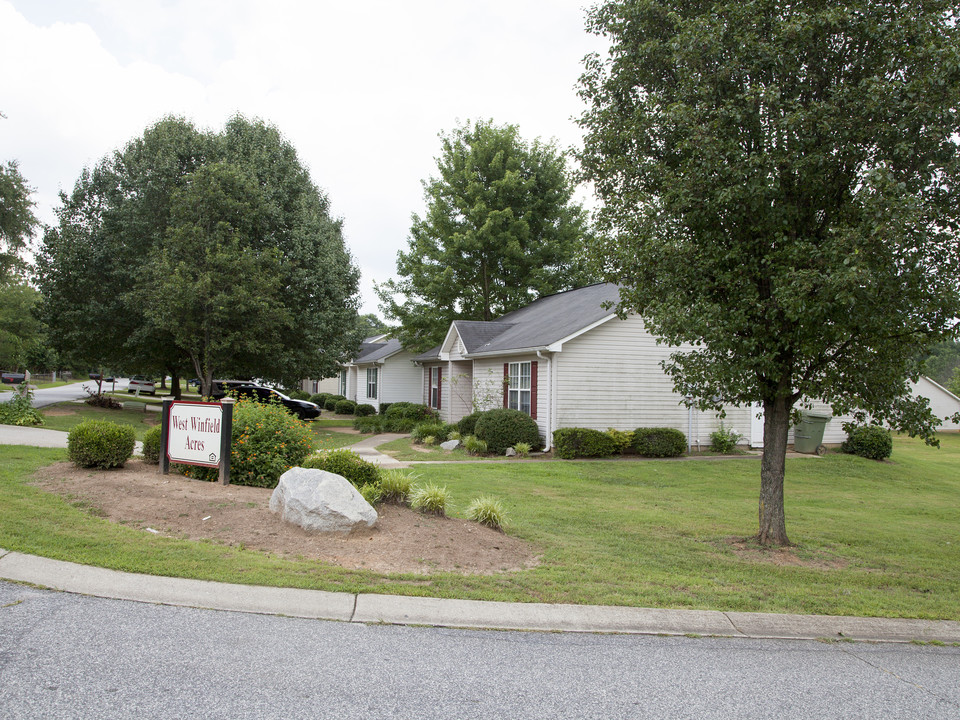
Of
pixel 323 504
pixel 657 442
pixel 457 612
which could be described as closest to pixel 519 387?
pixel 657 442

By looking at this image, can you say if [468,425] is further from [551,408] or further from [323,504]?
[323,504]

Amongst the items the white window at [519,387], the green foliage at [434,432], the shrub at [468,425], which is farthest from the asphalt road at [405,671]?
the green foliage at [434,432]

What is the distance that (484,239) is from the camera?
102 ft

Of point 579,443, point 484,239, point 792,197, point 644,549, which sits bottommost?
point 644,549

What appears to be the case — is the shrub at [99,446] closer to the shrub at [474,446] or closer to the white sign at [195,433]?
the white sign at [195,433]

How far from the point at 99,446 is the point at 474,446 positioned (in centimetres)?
979

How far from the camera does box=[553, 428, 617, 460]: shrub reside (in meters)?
17.0

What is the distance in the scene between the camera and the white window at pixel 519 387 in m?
19.3

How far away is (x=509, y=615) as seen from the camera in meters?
5.23

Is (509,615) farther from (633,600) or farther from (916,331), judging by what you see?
(916,331)

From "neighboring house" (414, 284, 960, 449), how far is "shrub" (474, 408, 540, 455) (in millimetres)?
490

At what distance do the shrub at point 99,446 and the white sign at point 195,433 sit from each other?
94cm

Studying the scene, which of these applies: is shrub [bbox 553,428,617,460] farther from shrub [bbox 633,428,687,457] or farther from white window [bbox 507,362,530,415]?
white window [bbox 507,362,530,415]

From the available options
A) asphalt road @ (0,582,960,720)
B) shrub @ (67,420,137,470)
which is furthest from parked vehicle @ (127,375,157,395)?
asphalt road @ (0,582,960,720)
